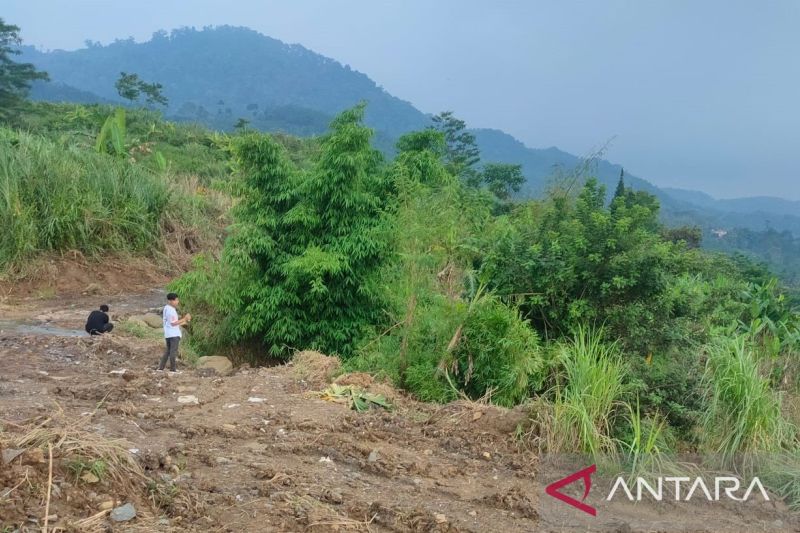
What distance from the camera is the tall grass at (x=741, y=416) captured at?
5.38 metres

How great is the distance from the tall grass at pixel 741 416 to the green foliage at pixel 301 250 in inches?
172

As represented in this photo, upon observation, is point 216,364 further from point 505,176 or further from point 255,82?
point 255,82

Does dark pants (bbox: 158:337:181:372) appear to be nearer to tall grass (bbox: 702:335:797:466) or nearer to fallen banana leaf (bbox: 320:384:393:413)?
fallen banana leaf (bbox: 320:384:393:413)

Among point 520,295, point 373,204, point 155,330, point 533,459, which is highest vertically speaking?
point 373,204

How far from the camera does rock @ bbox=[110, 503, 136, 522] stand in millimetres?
3186

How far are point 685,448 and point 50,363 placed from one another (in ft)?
19.7

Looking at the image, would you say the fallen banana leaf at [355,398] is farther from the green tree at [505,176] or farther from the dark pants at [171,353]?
the green tree at [505,176]

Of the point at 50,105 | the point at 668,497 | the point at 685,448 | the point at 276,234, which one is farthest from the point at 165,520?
the point at 50,105

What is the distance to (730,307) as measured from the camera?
829cm

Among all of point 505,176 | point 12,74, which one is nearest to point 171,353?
point 505,176

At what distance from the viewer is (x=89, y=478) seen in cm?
338

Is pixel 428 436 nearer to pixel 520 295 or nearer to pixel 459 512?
pixel 459 512

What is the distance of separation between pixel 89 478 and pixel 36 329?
245 inches

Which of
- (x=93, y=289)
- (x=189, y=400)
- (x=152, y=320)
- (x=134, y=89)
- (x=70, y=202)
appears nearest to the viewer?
(x=189, y=400)
